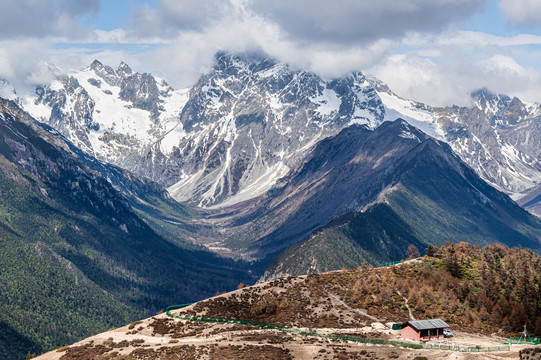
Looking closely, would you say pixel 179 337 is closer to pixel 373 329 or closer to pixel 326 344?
pixel 326 344

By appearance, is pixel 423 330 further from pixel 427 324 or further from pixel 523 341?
pixel 523 341

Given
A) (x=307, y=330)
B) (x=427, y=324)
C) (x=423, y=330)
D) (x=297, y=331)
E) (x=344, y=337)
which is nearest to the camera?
(x=423, y=330)

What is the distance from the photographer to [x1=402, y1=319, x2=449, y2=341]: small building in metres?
158

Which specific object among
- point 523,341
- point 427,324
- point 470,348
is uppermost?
point 427,324

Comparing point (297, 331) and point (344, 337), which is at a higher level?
point (297, 331)

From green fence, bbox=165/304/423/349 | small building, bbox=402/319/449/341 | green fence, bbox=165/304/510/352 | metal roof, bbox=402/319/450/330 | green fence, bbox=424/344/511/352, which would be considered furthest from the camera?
small building, bbox=402/319/449/341

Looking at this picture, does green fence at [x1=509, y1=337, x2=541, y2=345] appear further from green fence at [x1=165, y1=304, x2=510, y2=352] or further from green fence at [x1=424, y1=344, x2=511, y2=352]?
green fence at [x1=424, y1=344, x2=511, y2=352]

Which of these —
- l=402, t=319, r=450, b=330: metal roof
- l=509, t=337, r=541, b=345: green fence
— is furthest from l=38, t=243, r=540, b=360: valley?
l=402, t=319, r=450, b=330: metal roof

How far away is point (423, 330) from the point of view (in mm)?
158500

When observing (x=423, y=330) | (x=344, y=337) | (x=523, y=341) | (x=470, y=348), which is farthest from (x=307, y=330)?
(x=523, y=341)

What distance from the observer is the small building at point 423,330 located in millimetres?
158125

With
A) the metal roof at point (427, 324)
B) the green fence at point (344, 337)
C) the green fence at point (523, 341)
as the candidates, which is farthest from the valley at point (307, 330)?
the metal roof at point (427, 324)

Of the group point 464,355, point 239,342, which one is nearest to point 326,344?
point 239,342

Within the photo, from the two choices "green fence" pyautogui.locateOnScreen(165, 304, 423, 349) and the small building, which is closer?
"green fence" pyautogui.locateOnScreen(165, 304, 423, 349)
